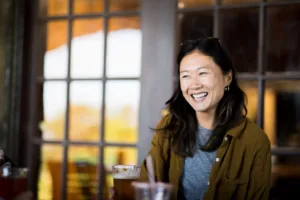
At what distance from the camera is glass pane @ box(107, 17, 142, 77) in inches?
124

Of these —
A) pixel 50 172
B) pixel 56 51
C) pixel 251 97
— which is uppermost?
pixel 56 51

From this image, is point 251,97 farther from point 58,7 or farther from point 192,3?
point 58,7

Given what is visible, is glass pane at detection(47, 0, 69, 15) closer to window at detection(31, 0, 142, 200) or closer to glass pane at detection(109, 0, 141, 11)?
window at detection(31, 0, 142, 200)

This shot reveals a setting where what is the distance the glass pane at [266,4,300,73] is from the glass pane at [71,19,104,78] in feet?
3.41

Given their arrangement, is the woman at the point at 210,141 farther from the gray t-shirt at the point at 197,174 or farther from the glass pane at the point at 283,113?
the glass pane at the point at 283,113

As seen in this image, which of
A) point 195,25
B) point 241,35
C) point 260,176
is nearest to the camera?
point 260,176

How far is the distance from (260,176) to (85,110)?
1598 millimetres

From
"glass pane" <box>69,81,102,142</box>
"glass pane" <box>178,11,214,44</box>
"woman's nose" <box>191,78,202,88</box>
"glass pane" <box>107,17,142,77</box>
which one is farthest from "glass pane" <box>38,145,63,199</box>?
"woman's nose" <box>191,78,202,88</box>

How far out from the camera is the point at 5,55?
10.8 feet

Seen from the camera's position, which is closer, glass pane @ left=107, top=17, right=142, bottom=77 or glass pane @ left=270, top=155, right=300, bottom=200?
glass pane @ left=270, top=155, right=300, bottom=200

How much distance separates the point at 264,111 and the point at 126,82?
868 mm

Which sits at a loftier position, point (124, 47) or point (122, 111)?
point (124, 47)

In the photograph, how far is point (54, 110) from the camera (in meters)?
3.35

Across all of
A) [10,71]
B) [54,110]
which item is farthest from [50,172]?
[10,71]
